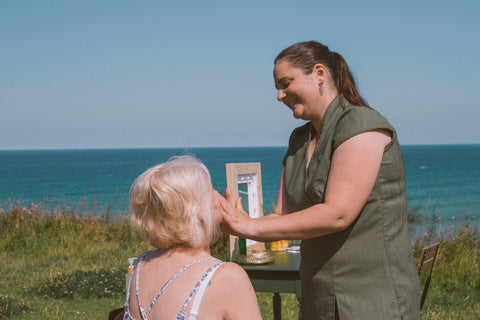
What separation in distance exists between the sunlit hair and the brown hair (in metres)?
0.63

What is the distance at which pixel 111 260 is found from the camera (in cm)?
755

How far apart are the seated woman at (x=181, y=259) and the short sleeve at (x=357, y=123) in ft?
1.68

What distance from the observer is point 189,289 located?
1687 mm

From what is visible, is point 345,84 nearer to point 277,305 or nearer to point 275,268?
point 275,268

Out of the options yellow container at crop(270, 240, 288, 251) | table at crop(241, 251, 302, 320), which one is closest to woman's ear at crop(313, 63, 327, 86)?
table at crop(241, 251, 302, 320)

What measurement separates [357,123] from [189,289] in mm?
829

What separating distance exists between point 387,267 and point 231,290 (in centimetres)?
60

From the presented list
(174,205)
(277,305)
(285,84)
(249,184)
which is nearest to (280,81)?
(285,84)

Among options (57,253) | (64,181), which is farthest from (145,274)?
(64,181)

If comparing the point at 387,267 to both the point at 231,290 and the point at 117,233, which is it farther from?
the point at 117,233

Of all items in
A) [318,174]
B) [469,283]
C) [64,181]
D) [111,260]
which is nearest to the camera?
[318,174]

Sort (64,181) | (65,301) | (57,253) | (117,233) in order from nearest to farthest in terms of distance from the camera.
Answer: (65,301) → (57,253) → (117,233) → (64,181)

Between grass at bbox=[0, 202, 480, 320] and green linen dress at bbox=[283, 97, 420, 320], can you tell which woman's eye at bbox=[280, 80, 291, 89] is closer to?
green linen dress at bbox=[283, 97, 420, 320]

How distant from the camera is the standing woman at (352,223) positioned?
70.5 inches
